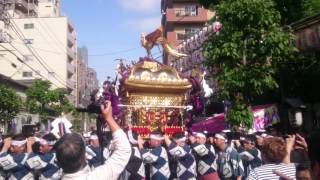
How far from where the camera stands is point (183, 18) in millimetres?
44406

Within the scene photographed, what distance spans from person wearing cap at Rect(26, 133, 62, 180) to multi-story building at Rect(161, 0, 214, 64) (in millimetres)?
35858

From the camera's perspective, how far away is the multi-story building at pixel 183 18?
44.3 meters

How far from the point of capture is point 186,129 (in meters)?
12.4

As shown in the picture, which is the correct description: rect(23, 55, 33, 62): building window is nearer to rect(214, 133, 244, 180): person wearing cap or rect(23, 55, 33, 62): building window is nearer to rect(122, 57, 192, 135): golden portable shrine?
rect(122, 57, 192, 135): golden portable shrine

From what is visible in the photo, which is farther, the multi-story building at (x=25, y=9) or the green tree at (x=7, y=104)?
the multi-story building at (x=25, y=9)

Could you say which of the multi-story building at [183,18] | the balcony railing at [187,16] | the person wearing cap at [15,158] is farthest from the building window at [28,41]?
the person wearing cap at [15,158]

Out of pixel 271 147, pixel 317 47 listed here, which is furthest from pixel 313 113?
pixel 271 147

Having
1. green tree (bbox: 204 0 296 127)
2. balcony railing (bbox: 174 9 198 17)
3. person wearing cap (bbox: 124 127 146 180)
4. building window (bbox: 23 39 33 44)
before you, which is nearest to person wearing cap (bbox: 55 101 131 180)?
person wearing cap (bbox: 124 127 146 180)

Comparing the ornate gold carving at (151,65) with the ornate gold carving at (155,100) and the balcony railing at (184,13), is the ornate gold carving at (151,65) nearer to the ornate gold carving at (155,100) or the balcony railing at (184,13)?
the ornate gold carving at (155,100)

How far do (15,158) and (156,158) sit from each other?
241 centimetres

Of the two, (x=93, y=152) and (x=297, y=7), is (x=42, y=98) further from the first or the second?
(x=93, y=152)

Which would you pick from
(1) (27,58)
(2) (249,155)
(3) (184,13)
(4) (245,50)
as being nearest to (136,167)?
(2) (249,155)

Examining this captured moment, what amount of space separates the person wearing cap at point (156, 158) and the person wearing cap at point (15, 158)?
1.98 meters

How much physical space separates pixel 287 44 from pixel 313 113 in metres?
4.68
